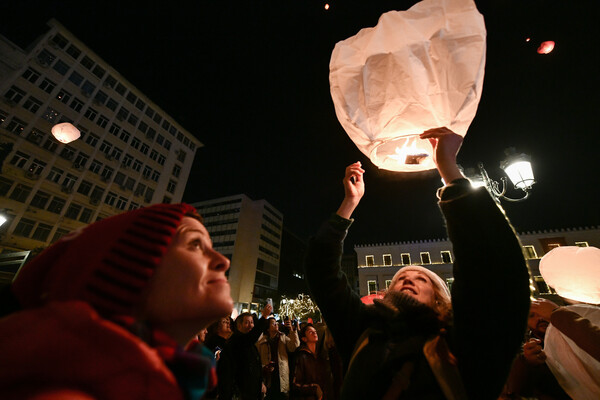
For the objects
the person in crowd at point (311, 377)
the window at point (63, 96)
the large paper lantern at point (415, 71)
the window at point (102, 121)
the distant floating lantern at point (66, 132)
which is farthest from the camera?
the window at point (102, 121)

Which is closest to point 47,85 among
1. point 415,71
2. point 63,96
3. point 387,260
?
point 63,96

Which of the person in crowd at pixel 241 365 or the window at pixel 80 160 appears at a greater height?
the window at pixel 80 160

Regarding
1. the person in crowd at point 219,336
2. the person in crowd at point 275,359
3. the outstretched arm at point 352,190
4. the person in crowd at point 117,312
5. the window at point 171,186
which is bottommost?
the person in crowd at point 275,359

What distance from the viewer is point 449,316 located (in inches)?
64.3

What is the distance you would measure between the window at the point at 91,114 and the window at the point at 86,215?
35.3 feet

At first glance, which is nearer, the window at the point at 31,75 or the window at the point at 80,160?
the window at the point at 31,75

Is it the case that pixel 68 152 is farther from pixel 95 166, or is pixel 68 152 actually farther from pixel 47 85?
pixel 47 85

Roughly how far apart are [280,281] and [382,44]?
213 ft

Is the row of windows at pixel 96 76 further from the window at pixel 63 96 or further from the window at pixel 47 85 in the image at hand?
the window at pixel 63 96

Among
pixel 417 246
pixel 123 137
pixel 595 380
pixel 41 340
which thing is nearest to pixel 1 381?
pixel 41 340

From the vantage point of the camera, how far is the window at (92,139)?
27.0m

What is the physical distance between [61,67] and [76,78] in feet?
4.62

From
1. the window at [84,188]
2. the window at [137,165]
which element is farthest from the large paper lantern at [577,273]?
the window at [137,165]

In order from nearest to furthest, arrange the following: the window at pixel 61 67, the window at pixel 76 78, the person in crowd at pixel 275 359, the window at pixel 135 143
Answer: the person in crowd at pixel 275 359 → the window at pixel 61 67 → the window at pixel 76 78 → the window at pixel 135 143
